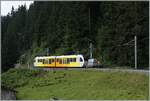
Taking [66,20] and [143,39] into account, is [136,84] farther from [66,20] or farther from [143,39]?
[66,20]

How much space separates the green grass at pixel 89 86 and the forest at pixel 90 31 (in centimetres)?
1609

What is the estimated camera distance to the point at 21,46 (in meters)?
120

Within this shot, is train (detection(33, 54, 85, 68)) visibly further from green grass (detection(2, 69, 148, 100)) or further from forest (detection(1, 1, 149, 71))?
forest (detection(1, 1, 149, 71))

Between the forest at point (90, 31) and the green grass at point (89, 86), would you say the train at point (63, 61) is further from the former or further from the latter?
the forest at point (90, 31)

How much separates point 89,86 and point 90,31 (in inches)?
1658

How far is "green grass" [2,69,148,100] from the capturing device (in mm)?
30344

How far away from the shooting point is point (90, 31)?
7819 cm

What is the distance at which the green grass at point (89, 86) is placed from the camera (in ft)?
99.6

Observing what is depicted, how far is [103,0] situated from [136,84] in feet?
136

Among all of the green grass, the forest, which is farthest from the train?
the forest

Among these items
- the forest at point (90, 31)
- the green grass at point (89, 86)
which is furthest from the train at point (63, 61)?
the forest at point (90, 31)

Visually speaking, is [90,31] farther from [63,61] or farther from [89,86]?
[89,86]

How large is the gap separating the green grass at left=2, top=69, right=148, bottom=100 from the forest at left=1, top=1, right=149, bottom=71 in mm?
16089

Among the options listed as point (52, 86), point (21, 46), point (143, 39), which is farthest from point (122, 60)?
point (21, 46)
